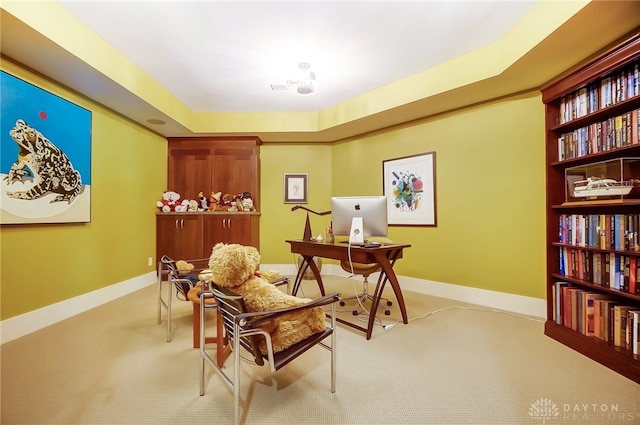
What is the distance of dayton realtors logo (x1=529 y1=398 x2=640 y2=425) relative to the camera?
1378 millimetres

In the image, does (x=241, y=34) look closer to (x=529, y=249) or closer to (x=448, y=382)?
(x=448, y=382)

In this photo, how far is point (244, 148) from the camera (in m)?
4.46

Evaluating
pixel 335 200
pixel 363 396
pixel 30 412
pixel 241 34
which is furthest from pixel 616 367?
pixel 241 34

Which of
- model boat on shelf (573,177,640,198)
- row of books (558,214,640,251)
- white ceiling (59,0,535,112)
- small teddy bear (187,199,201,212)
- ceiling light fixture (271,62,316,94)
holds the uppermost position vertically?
white ceiling (59,0,535,112)

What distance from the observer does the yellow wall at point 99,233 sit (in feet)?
7.68

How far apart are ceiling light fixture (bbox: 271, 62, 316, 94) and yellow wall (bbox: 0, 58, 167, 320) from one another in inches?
88.0

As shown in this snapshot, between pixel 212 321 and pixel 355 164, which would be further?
pixel 355 164

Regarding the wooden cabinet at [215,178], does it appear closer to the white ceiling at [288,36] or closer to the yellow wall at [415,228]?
the yellow wall at [415,228]

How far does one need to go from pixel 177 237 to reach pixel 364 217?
3.14m

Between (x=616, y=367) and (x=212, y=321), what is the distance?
314 cm

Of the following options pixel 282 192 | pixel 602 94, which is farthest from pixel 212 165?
pixel 602 94

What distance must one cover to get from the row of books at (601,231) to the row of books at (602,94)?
0.81m

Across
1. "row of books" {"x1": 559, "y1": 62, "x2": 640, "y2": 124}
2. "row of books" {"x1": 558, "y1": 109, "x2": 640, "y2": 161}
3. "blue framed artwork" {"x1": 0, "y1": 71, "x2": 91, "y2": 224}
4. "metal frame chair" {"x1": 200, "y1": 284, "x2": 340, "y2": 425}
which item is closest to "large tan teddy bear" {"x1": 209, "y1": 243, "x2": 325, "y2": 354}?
"metal frame chair" {"x1": 200, "y1": 284, "x2": 340, "y2": 425}

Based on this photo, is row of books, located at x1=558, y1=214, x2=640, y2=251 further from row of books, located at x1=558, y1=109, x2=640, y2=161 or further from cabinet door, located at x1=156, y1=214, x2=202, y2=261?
cabinet door, located at x1=156, y1=214, x2=202, y2=261
